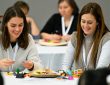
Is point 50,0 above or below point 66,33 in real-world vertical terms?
above

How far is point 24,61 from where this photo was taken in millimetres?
2279

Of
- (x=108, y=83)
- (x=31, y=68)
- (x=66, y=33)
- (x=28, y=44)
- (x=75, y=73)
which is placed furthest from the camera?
(x=66, y=33)

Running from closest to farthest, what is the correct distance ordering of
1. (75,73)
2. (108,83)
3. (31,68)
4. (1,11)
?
(108,83) < (75,73) < (31,68) < (1,11)

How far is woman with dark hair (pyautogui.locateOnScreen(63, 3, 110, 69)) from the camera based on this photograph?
225cm

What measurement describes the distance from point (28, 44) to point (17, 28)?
0.71 feet

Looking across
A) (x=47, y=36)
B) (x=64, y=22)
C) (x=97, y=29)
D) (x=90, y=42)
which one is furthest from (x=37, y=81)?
(x=64, y=22)

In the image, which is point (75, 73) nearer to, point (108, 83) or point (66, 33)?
point (108, 83)

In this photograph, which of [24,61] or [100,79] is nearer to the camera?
[100,79]

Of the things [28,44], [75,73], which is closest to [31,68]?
[28,44]

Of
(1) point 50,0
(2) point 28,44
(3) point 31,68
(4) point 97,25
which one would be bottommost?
(3) point 31,68

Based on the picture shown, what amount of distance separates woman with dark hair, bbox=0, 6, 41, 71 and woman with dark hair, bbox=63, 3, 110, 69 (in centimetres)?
37

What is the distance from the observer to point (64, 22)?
3.99 metres

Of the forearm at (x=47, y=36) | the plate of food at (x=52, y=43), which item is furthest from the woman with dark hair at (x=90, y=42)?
the forearm at (x=47, y=36)

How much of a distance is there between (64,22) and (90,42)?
171 centimetres
